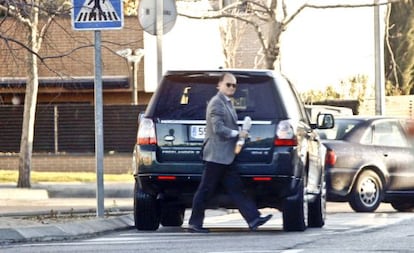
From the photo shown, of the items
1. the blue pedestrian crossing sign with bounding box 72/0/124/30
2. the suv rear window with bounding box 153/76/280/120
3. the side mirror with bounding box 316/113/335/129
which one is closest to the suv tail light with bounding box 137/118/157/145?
the suv rear window with bounding box 153/76/280/120

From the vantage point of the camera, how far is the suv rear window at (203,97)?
1329cm

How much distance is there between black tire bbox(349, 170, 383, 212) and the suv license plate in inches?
226

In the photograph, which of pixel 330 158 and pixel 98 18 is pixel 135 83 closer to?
pixel 330 158

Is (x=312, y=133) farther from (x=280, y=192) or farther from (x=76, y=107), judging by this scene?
(x=76, y=107)

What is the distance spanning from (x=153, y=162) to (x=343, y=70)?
1019 inches

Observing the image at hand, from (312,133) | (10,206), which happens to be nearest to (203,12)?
(10,206)

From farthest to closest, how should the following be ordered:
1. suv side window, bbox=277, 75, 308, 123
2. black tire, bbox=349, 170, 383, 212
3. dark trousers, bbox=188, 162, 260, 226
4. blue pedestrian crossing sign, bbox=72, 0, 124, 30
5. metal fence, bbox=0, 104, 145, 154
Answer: metal fence, bbox=0, 104, 145, 154, black tire, bbox=349, 170, 383, 212, blue pedestrian crossing sign, bbox=72, 0, 124, 30, suv side window, bbox=277, 75, 308, 123, dark trousers, bbox=188, 162, 260, 226

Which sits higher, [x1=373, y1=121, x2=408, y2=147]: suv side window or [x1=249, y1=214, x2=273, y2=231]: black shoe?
[x1=373, y1=121, x2=408, y2=147]: suv side window

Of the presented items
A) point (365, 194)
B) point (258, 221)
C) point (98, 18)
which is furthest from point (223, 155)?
point (365, 194)

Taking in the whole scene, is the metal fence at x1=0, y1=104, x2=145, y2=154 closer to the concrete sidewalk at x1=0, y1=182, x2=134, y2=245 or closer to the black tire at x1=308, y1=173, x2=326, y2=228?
the concrete sidewalk at x1=0, y1=182, x2=134, y2=245

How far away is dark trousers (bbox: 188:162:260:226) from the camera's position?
12.9 meters

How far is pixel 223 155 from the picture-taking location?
12875 millimetres

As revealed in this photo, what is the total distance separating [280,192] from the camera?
13.2 meters

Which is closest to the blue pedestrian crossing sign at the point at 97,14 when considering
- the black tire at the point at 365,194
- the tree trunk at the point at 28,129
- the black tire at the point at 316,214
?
the black tire at the point at 316,214
